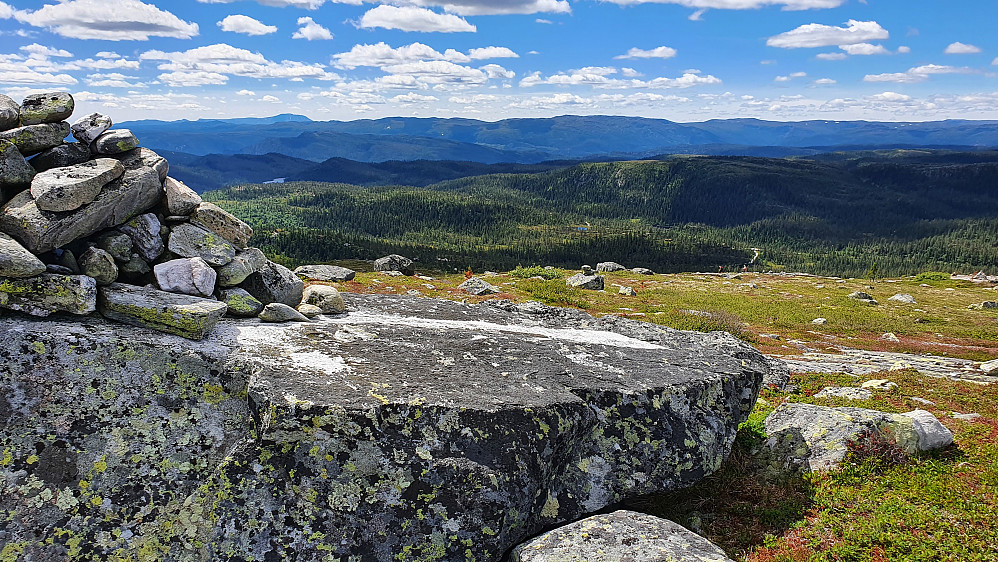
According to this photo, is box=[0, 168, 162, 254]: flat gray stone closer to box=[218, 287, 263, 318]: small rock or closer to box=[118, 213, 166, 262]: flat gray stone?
box=[118, 213, 166, 262]: flat gray stone

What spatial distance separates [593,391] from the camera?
12500mm

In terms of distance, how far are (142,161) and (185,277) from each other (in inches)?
155

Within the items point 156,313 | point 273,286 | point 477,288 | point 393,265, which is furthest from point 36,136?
point 393,265

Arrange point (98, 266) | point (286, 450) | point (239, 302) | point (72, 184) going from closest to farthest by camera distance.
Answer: point (286, 450) → point (72, 184) → point (98, 266) → point (239, 302)

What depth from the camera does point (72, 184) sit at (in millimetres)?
11781

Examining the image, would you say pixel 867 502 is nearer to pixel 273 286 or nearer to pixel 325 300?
pixel 325 300

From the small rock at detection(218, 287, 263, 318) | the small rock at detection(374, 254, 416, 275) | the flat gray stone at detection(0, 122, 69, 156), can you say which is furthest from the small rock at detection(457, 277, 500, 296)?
the small rock at detection(374, 254, 416, 275)

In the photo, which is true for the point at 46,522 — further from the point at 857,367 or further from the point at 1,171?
the point at 857,367

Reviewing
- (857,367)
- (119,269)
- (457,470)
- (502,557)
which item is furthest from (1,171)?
(857,367)

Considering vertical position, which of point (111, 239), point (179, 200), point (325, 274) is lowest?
point (325, 274)

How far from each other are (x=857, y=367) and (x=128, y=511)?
37.1m

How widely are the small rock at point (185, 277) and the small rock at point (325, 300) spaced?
3.33 m

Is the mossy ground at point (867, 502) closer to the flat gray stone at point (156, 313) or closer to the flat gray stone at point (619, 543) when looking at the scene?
the flat gray stone at point (619, 543)

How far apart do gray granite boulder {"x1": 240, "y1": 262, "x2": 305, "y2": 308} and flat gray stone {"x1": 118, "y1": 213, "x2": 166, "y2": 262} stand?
7.91 feet
